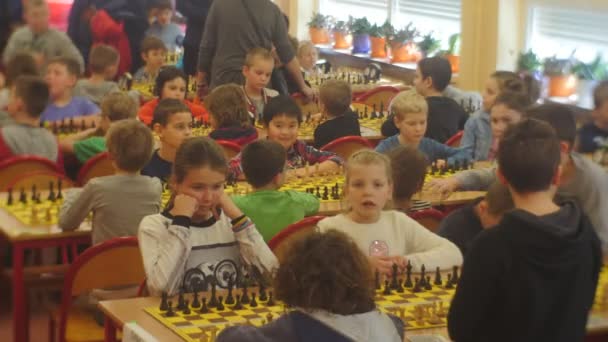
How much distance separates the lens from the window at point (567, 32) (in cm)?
987

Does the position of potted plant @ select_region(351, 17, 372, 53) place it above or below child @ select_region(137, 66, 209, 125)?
above

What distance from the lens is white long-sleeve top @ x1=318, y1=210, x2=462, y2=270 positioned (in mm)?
4660

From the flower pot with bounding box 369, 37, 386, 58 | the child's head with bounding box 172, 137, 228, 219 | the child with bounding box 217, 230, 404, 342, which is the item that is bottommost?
the child with bounding box 217, 230, 404, 342

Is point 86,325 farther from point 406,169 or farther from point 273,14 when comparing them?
point 273,14

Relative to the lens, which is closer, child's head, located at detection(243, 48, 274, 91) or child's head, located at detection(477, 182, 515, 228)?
child's head, located at detection(477, 182, 515, 228)

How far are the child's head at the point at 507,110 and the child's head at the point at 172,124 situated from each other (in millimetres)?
1783

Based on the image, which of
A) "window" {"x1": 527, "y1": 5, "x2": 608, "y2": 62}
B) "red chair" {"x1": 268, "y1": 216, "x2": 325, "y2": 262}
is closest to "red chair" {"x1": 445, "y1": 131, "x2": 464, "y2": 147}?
"window" {"x1": 527, "y1": 5, "x2": 608, "y2": 62}

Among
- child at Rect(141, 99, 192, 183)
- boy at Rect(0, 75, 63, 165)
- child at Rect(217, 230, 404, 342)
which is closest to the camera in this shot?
child at Rect(217, 230, 404, 342)

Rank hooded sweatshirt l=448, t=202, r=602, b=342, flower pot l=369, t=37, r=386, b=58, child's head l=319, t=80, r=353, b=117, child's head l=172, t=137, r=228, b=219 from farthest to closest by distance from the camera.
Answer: flower pot l=369, t=37, r=386, b=58 < child's head l=319, t=80, r=353, b=117 < child's head l=172, t=137, r=228, b=219 < hooded sweatshirt l=448, t=202, r=602, b=342

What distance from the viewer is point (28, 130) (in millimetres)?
7496

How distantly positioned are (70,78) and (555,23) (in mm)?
4173

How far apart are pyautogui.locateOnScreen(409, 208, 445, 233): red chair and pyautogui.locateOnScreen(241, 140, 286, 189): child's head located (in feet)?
2.14

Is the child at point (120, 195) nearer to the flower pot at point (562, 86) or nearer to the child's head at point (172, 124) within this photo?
the child's head at point (172, 124)

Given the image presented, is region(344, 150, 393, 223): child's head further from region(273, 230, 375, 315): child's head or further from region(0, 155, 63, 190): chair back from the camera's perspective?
region(0, 155, 63, 190): chair back
